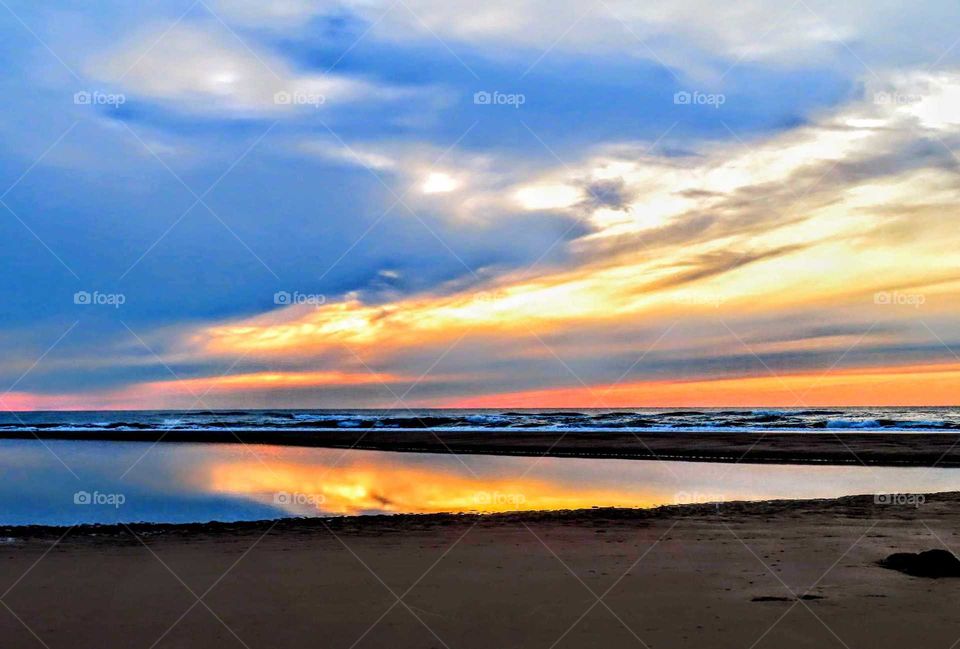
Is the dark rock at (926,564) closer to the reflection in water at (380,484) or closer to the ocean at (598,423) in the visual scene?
the reflection in water at (380,484)

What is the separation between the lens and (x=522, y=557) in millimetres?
10859

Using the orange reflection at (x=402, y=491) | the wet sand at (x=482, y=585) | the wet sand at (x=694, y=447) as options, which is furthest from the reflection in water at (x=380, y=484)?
the wet sand at (x=482, y=585)

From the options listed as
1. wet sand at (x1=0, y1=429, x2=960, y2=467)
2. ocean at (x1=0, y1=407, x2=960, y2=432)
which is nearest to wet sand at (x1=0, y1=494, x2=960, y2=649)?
wet sand at (x1=0, y1=429, x2=960, y2=467)

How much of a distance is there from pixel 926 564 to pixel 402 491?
43.1 feet

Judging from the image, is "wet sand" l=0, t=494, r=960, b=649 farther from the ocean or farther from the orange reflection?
the ocean

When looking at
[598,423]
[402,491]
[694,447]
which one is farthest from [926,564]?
[598,423]

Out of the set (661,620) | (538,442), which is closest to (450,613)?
(661,620)

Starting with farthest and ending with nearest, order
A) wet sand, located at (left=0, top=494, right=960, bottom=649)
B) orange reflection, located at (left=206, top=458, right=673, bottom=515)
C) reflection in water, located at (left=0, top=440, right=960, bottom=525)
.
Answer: orange reflection, located at (left=206, top=458, right=673, bottom=515)
reflection in water, located at (left=0, top=440, right=960, bottom=525)
wet sand, located at (left=0, top=494, right=960, bottom=649)

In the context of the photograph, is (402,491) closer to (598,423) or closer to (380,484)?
(380,484)

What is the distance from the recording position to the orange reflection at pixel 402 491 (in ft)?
56.3

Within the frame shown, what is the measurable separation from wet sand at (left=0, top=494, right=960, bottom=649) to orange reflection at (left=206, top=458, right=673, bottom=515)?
3038 mm

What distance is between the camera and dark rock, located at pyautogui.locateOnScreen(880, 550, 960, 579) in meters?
9.55

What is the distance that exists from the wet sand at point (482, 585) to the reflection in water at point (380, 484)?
10.9ft

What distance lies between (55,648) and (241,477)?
17.6 m
